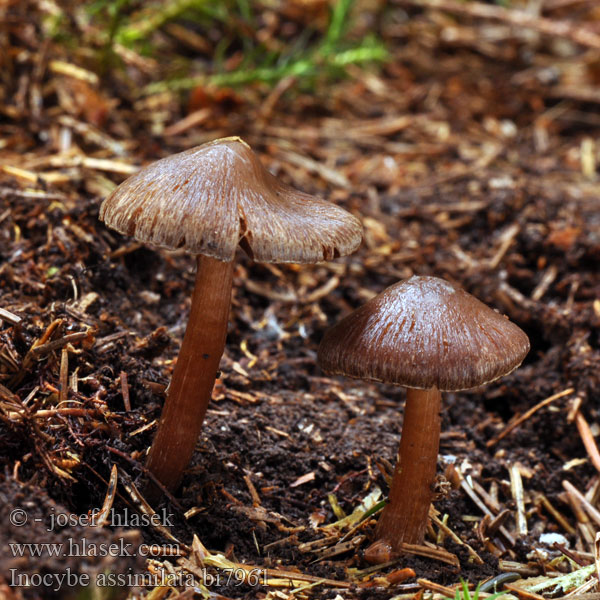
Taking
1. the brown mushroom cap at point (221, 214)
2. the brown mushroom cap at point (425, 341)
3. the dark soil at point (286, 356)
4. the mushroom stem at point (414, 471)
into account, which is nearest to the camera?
the brown mushroom cap at point (221, 214)

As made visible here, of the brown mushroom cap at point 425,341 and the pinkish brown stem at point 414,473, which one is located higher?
the brown mushroom cap at point 425,341

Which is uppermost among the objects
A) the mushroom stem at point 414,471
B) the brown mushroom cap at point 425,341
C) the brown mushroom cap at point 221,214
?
the brown mushroom cap at point 221,214

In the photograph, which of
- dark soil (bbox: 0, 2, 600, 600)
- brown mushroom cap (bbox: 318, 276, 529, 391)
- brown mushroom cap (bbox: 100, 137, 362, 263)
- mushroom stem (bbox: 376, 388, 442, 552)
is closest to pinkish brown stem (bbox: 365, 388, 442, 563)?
mushroom stem (bbox: 376, 388, 442, 552)

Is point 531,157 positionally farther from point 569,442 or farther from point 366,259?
point 569,442

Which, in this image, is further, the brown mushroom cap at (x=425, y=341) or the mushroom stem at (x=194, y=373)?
the mushroom stem at (x=194, y=373)

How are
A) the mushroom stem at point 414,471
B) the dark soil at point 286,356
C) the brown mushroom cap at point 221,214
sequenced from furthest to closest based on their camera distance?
the mushroom stem at point 414,471, the dark soil at point 286,356, the brown mushroom cap at point 221,214

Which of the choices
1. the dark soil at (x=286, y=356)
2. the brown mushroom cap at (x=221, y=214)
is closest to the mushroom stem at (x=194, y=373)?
the dark soil at (x=286, y=356)

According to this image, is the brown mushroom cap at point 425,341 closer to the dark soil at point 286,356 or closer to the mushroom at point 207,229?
the mushroom at point 207,229

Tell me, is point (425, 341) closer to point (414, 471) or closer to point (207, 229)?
point (414, 471)
